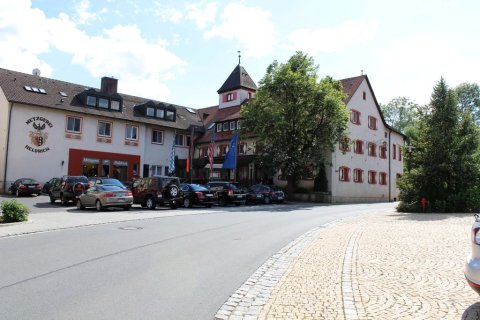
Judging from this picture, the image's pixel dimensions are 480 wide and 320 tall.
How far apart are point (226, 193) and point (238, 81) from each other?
90.6 feet

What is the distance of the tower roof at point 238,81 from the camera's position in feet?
188

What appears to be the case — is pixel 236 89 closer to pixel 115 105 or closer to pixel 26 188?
pixel 115 105

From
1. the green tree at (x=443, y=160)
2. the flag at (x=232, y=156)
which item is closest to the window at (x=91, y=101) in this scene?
the flag at (x=232, y=156)

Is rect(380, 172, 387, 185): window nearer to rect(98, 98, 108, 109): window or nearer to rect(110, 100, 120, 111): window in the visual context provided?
rect(110, 100, 120, 111): window

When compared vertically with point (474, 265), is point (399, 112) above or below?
above

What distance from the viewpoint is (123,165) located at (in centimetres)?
4572

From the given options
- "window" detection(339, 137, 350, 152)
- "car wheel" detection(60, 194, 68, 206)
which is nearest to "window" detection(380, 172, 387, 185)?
"window" detection(339, 137, 350, 152)

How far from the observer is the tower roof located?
5728 cm

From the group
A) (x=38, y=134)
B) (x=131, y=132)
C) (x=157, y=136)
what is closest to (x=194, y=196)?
(x=38, y=134)

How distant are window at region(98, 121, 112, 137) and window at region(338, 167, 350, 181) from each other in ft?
76.0

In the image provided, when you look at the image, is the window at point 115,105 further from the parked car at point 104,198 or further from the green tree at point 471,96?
the green tree at point 471,96

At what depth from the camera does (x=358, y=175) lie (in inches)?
1911

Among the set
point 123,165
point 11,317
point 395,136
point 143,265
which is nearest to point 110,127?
point 123,165

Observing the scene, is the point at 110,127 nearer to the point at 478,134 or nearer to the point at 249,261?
the point at 478,134
